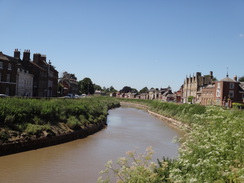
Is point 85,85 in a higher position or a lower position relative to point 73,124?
higher

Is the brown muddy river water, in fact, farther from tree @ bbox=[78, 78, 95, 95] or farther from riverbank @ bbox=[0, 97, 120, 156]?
tree @ bbox=[78, 78, 95, 95]

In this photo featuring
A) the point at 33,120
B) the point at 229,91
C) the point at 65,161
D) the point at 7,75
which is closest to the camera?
the point at 65,161

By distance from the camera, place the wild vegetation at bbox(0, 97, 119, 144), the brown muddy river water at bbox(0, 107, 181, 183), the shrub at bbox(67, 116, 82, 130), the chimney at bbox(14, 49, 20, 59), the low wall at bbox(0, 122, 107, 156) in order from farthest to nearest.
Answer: the chimney at bbox(14, 49, 20, 59)
the shrub at bbox(67, 116, 82, 130)
the wild vegetation at bbox(0, 97, 119, 144)
the low wall at bbox(0, 122, 107, 156)
the brown muddy river water at bbox(0, 107, 181, 183)

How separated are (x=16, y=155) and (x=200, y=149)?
13.1 m

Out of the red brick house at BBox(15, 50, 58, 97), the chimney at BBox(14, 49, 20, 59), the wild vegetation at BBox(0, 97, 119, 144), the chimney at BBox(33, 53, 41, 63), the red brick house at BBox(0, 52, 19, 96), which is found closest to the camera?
the wild vegetation at BBox(0, 97, 119, 144)

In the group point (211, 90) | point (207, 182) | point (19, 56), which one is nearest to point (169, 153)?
point (207, 182)

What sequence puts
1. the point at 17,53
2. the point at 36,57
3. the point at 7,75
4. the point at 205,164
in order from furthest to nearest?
the point at 36,57, the point at 17,53, the point at 7,75, the point at 205,164

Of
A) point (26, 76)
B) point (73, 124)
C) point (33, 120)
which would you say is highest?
point (26, 76)

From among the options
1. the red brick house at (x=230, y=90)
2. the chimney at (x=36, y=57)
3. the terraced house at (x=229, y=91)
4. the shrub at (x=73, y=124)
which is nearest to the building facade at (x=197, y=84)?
the terraced house at (x=229, y=91)

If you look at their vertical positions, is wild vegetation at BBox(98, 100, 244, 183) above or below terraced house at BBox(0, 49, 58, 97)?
A: below

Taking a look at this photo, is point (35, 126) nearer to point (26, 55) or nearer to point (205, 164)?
point (205, 164)

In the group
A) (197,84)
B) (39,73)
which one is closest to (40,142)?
(39,73)

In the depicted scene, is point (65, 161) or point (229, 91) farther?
point (229, 91)

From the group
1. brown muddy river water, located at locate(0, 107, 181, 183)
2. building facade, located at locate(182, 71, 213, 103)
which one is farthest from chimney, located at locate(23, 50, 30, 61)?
building facade, located at locate(182, 71, 213, 103)
